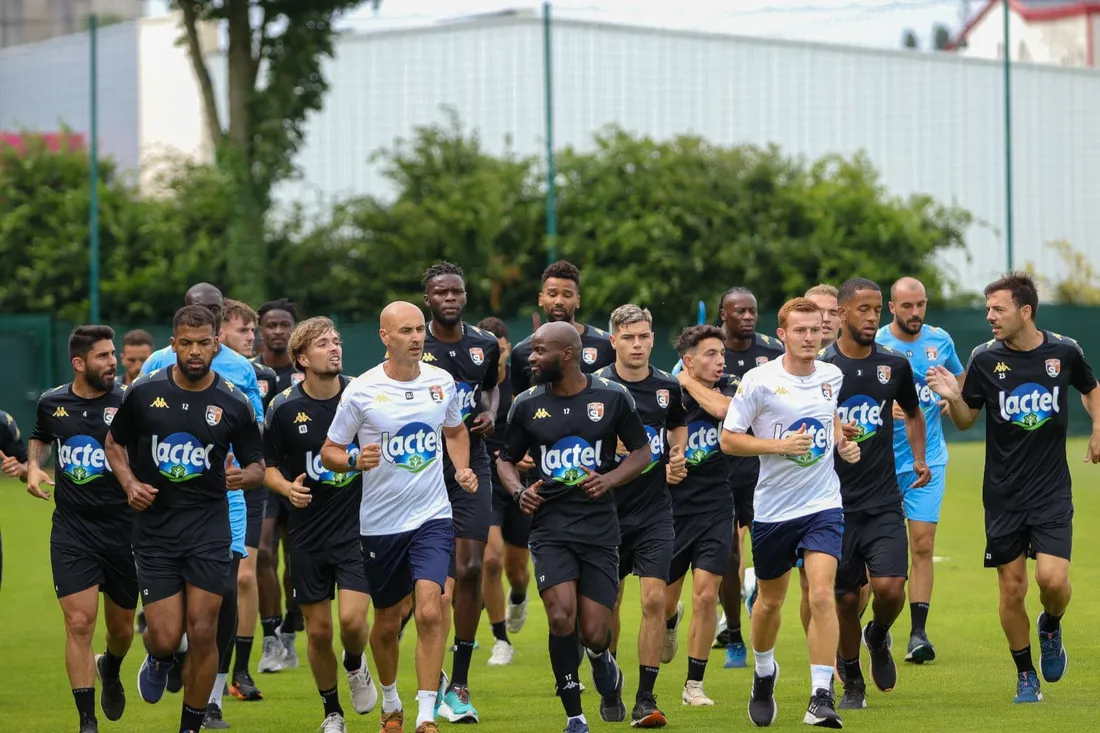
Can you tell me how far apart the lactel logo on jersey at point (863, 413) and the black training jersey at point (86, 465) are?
13.4 feet

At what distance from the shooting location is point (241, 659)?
10898 mm

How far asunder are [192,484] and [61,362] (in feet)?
54.7

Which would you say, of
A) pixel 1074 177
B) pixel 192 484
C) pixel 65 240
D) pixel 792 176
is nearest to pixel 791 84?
pixel 792 176

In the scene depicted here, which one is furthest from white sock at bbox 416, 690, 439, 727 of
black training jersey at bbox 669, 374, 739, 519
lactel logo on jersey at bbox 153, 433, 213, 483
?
black training jersey at bbox 669, 374, 739, 519

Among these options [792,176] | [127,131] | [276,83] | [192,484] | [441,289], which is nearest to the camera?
[192,484]

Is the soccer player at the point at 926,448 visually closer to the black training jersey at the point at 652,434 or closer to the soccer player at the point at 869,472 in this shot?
the soccer player at the point at 869,472

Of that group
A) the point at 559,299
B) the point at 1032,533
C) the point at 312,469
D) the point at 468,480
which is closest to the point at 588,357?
the point at 559,299

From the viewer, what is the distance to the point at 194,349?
340 inches

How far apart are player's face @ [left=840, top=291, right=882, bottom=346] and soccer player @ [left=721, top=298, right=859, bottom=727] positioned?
0.64 metres

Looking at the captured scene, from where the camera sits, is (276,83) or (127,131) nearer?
(276,83)

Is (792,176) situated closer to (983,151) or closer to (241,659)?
(983,151)

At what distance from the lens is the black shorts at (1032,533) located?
31.3ft

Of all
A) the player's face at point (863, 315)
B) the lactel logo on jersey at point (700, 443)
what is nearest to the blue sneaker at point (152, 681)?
the lactel logo on jersey at point (700, 443)

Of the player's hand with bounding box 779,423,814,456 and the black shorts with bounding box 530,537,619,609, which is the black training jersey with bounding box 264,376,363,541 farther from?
the player's hand with bounding box 779,423,814,456
